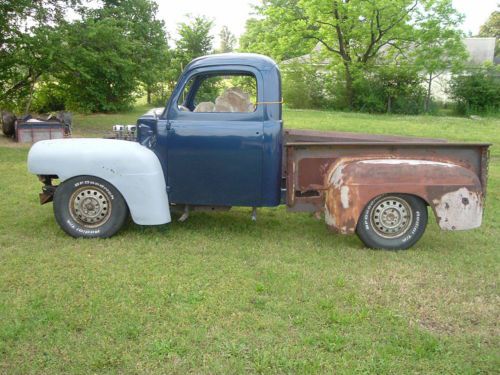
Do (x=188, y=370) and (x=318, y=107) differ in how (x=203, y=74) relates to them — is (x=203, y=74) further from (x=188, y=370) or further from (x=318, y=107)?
(x=318, y=107)

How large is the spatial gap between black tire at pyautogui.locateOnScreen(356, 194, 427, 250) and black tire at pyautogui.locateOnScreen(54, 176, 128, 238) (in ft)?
8.18

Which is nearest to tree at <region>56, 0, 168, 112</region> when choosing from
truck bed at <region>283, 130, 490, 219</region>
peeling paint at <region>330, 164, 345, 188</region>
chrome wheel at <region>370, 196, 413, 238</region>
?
truck bed at <region>283, 130, 490, 219</region>

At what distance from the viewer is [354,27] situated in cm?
2777

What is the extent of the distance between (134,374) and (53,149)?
3.01 meters

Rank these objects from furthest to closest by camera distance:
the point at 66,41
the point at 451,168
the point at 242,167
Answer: the point at 66,41, the point at 242,167, the point at 451,168

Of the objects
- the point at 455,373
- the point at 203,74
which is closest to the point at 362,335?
the point at 455,373

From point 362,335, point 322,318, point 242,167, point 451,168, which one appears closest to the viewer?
point 362,335

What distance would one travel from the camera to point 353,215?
4.88 meters

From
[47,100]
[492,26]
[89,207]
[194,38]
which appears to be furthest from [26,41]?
[492,26]

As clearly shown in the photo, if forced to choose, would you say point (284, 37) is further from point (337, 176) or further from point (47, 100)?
point (337, 176)

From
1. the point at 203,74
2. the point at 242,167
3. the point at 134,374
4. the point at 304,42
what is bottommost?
the point at 134,374

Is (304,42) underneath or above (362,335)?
above

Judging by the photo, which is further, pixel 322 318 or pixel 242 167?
pixel 242 167

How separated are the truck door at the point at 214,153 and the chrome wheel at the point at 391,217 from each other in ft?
3.98
